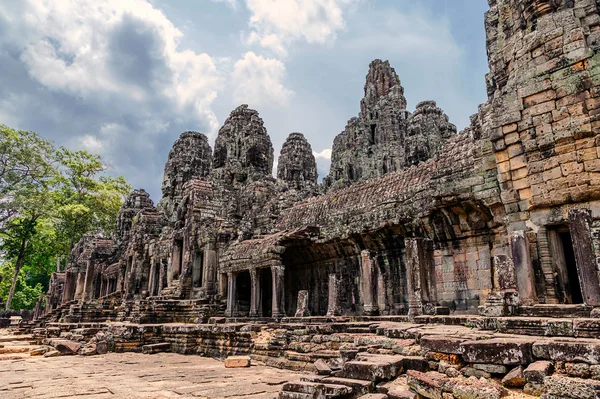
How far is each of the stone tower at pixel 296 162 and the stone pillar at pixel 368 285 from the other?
18.8m

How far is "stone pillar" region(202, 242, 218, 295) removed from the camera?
1905cm

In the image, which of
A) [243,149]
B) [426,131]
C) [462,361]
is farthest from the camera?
[426,131]

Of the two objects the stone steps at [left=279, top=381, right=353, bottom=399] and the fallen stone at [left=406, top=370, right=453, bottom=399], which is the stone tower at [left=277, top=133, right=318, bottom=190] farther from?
the fallen stone at [left=406, top=370, right=453, bottom=399]

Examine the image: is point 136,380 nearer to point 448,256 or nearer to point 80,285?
point 448,256

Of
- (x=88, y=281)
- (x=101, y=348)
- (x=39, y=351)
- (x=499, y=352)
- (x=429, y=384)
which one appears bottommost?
(x=39, y=351)

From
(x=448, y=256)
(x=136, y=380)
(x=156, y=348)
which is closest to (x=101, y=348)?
(x=156, y=348)

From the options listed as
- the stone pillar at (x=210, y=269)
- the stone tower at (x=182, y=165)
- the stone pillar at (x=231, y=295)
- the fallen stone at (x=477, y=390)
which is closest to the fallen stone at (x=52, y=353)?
Result: the stone pillar at (x=231, y=295)

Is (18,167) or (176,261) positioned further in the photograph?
(18,167)

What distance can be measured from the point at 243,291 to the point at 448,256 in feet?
32.3

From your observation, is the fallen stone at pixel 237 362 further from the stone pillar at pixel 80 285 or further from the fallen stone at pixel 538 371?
the stone pillar at pixel 80 285

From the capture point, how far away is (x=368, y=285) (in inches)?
509

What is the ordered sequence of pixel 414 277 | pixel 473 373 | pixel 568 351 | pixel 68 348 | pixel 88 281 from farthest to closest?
pixel 88 281 → pixel 68 348 → pixel 414 277 → pixel 473 373 → pixel 568 351

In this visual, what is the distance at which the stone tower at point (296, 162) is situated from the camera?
32469mm

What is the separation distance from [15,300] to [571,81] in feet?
179
